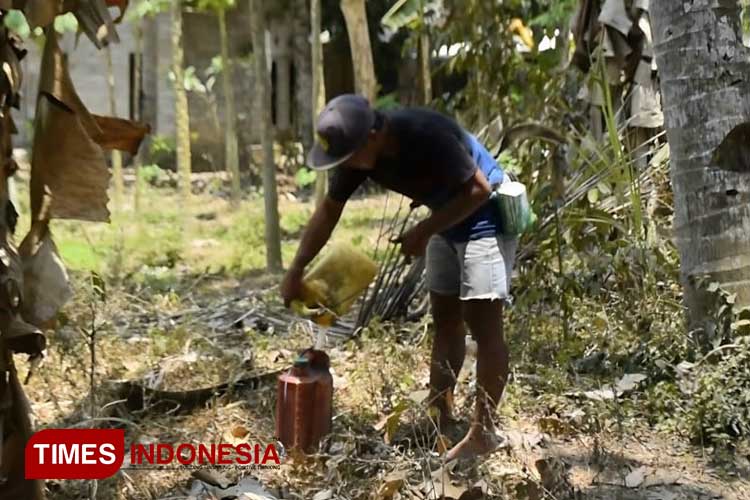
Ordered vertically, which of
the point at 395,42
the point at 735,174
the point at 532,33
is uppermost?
the point at 395,42

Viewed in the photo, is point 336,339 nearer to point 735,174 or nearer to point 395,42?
point 735,174

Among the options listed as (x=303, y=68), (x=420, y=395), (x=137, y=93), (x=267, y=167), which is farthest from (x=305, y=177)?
(x=420, y=395)

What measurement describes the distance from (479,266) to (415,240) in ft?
1.08

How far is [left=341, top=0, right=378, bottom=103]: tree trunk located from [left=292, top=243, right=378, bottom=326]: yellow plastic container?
5.12 m

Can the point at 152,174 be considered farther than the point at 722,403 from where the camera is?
Yes

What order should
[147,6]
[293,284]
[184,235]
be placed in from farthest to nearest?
[184,235], [147,6], [293,284]

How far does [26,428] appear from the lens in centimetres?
285

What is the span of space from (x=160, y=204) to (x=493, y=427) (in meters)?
8.60

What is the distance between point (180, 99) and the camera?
33.9 ft

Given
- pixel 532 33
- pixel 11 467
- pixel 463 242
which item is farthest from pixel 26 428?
pixel 532 33

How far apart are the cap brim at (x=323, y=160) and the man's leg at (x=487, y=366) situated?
83 centimetres

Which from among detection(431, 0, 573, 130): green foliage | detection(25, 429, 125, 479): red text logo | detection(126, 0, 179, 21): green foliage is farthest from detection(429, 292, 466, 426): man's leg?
detection(126, 0, 179, 21): green foliage

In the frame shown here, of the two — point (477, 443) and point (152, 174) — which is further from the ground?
point (152, 174)

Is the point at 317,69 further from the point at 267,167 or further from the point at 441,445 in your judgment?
the point at 441,445
